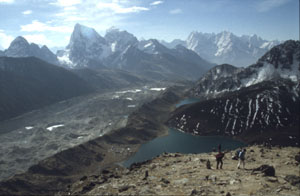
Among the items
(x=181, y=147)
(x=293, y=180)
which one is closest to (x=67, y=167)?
(x=181, y=147)

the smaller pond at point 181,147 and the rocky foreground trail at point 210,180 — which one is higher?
the rocky foreground trail at point 210,180

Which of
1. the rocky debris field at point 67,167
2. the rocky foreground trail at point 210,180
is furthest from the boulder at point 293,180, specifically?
the rocky debris field at point 67,167

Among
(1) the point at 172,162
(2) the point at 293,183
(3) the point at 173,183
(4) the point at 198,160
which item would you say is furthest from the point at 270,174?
(1) the point at 172,162

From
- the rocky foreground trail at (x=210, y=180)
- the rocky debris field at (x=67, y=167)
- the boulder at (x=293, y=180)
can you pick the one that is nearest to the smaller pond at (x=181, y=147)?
the rocky debris field at (x=67, y=167)

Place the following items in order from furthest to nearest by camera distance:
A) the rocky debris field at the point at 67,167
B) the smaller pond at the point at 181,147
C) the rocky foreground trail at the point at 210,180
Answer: the smaller pond at the point at 181,147 → the rocky debris field at the point at 67,167 → the rocky foreground trail at the point at 210,180

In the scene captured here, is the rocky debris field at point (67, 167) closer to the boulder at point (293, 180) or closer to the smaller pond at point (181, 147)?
the smaller pond at point (181, 147)

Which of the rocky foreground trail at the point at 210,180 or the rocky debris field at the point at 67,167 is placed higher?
the rocky foreground trail at the point at 210,180

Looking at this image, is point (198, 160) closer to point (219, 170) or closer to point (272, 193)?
point (219, 170)

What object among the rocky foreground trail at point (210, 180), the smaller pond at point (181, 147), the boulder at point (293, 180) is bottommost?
the smaller pond at point (181, 147)

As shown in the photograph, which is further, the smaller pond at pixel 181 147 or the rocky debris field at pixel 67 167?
the smaller pond at pixel 181 147

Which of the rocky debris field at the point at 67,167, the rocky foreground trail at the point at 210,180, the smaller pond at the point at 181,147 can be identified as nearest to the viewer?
the rocky foreground trail at the point at 210,180

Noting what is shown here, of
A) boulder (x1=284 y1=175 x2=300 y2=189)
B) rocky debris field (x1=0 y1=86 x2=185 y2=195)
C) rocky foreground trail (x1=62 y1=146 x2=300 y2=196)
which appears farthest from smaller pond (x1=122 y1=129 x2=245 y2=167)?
boulder (x1=284 y1=175 x2=300 y2=189)
